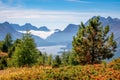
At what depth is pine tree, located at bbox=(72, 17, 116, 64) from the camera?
5538 centimetres

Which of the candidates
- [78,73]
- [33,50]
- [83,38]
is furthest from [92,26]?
[78,73]

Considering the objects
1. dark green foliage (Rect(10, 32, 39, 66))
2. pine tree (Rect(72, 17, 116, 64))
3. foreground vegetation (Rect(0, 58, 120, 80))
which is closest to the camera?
foreground vegetation (Rect(0, 58, 120, 80))

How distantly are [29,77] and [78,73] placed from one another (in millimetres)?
3878

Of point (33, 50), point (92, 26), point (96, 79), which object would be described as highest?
point (92, 26)

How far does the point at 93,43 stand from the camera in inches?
2173

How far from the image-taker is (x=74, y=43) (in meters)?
59.2

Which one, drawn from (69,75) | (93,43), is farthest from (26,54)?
(69,75)

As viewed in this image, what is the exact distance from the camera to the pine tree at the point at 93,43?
182 ft

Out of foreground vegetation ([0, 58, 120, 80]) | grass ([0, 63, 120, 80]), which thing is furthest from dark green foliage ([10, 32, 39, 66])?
grass ([0, 63, 120, 80])

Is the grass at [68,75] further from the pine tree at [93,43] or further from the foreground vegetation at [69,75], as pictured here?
the pine tree at [93,43]

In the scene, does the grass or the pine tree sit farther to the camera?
the pine tree

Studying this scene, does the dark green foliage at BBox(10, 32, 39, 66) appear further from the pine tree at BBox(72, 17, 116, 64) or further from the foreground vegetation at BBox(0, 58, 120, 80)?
the foreground vegetation at BBox(0, 58, 120, 80)

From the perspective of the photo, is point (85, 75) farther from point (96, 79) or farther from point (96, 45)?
point (96, 45)

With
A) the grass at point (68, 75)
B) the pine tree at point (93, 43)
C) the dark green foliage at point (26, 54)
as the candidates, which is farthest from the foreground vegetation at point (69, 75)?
the dark green foliage at point (26, 54)
